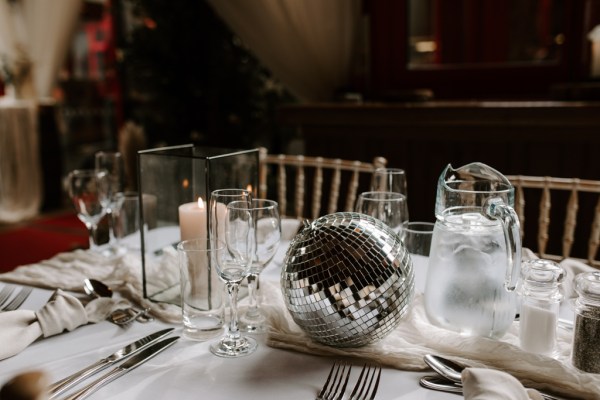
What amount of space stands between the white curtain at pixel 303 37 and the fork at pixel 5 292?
2192 mm

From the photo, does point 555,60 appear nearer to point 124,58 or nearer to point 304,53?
point 304,53

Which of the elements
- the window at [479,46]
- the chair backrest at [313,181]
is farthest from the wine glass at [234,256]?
the window at [479,46]

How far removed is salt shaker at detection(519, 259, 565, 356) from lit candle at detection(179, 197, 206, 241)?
50cm

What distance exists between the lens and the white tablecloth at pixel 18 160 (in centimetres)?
418

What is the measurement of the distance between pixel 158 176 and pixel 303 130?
1773 mm

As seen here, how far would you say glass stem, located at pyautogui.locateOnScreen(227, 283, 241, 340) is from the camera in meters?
0.77

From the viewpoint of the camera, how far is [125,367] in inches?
28.3

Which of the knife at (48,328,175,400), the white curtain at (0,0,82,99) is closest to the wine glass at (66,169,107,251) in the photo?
the knife at (48,328,175,400)

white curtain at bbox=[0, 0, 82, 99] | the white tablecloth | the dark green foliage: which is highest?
white curtain at bbox=[0, 0, 82, 99]

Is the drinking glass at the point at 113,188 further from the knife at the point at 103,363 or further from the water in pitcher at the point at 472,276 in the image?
the water in pitcher at the point at 472,276

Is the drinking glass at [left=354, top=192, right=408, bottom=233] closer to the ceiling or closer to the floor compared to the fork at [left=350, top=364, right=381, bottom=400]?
closer to the ceiling

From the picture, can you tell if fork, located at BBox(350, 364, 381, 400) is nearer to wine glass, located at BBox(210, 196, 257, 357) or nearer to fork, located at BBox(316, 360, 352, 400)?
fork, located at BBox(316, 360, 352, 400)

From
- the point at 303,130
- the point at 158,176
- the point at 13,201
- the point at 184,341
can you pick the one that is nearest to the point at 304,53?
the point at 303,130

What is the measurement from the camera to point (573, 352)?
707 millimetres
